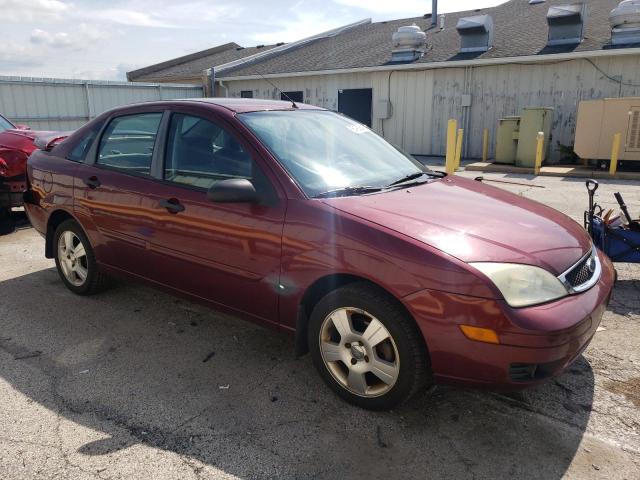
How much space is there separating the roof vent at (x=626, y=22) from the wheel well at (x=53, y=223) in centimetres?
1378

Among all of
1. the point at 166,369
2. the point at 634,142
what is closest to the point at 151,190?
the point at 166,369

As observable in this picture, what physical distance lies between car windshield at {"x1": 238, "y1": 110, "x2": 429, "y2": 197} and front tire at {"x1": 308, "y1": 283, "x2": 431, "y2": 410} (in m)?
0.65

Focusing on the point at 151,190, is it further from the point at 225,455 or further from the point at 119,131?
the point at 225,455

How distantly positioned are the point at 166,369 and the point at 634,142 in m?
11.7

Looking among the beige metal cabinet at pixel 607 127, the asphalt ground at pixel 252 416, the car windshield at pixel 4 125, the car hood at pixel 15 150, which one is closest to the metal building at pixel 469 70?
the beige metal cabinet at pixel 607 127

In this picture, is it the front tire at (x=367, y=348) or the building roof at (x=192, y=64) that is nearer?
the front tire at (x=367, y=348)

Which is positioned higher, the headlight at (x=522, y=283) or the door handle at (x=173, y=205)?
the door handle at (x=173, y=205)

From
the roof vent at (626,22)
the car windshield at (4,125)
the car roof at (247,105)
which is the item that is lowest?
the car windshield at (4,125)

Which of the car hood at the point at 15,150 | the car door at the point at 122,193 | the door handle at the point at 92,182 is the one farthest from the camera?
the car hood at the point at 15,150

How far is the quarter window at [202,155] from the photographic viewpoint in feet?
10.1

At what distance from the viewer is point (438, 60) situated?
15703 mm

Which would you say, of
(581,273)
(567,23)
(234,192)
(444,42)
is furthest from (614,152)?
(234,192)

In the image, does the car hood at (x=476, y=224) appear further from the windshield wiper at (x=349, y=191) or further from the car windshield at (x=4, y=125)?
the car windshield at (x=4, y=125)

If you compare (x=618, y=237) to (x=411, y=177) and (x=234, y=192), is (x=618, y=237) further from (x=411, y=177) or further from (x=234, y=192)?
(x=234, y=192)
